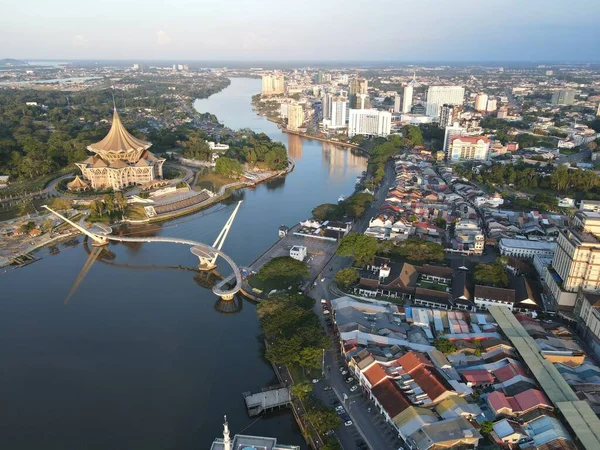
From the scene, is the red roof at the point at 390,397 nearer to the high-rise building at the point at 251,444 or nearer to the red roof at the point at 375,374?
the red roof at the point at 375,374

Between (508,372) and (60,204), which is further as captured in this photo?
(60,204)

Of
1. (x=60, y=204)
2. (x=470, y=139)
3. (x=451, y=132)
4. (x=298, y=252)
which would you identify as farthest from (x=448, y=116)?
(x=60, y=204)

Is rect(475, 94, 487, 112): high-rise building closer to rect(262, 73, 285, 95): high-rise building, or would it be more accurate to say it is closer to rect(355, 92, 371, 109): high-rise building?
rect(355, 92, 371, 109): high-rise building

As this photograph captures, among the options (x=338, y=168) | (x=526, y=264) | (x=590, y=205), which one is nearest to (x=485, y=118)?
(x=338, y=168)

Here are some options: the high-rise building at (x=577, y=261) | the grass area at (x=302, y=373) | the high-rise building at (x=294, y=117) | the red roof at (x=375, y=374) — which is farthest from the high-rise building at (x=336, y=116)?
the red roof at (x=375, y=374)

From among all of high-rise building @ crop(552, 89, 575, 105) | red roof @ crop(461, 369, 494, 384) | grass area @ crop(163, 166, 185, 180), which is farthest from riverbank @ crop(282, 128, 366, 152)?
high-rise building @ crop(552, 89, 575, 105)

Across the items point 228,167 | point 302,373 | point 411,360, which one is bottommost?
point 302,373

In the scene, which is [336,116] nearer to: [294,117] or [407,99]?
[294,117]
